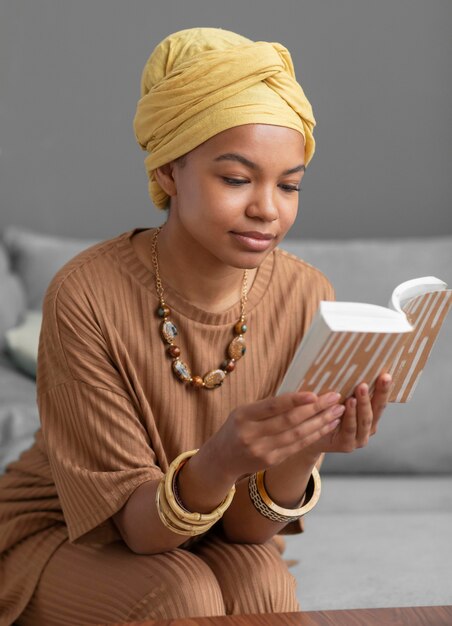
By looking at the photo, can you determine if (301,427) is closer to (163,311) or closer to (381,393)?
(381,393)

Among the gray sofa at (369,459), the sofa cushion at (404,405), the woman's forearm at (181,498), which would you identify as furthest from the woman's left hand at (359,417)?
the sofa cushion at (404,405)

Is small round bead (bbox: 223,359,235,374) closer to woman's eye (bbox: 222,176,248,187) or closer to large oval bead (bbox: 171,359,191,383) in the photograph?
large oval bead (bbox: 171,359,191,383)

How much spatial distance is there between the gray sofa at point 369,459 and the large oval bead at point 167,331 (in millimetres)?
514

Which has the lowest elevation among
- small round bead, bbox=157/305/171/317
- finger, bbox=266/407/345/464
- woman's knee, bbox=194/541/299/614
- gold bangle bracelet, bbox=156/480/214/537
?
woman's knee, bbox=194/541/299/614

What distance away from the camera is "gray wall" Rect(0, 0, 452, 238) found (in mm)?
2836

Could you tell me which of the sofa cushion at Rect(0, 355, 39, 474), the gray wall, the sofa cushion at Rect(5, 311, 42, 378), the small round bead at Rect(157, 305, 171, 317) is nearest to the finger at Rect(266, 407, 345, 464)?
the small round bead at Rect(157, 305, 171, 317)

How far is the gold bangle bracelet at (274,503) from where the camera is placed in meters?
1.39

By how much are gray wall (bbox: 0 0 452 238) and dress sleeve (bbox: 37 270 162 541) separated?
4.88 feet

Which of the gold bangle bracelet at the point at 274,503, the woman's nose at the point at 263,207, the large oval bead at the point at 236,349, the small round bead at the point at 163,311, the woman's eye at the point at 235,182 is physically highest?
the woman's eye at the point at 235,182

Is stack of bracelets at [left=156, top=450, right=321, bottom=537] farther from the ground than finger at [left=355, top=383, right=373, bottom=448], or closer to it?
closer to it

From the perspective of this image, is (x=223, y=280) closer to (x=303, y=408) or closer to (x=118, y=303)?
(x=118, y=303)

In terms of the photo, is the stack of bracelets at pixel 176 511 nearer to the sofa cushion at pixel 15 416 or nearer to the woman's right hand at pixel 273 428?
the woman's right hand at pixel 273 428

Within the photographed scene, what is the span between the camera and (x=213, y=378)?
149cm

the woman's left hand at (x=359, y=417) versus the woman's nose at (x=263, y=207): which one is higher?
the woman's nose at (x=263, y=207)
